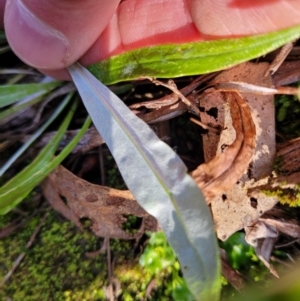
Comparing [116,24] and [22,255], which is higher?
[116,24]

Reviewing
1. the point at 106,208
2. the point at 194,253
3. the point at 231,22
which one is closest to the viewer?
the point at 194,253

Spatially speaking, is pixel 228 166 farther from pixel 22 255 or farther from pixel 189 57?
pixel 22 255

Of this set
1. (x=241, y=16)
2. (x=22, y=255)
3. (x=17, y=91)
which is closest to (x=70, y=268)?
(x=22, y=255)

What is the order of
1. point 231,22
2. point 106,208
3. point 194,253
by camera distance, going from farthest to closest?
point 106,208, point 231,22, point 194,253

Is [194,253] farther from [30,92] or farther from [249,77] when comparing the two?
[30,92]

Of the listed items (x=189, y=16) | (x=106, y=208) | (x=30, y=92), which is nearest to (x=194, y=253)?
(x=106, y=208)

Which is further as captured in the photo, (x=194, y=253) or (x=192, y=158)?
(x=192, y=158)

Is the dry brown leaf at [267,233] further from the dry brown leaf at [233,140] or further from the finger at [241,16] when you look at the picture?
the finger at [241,16]
